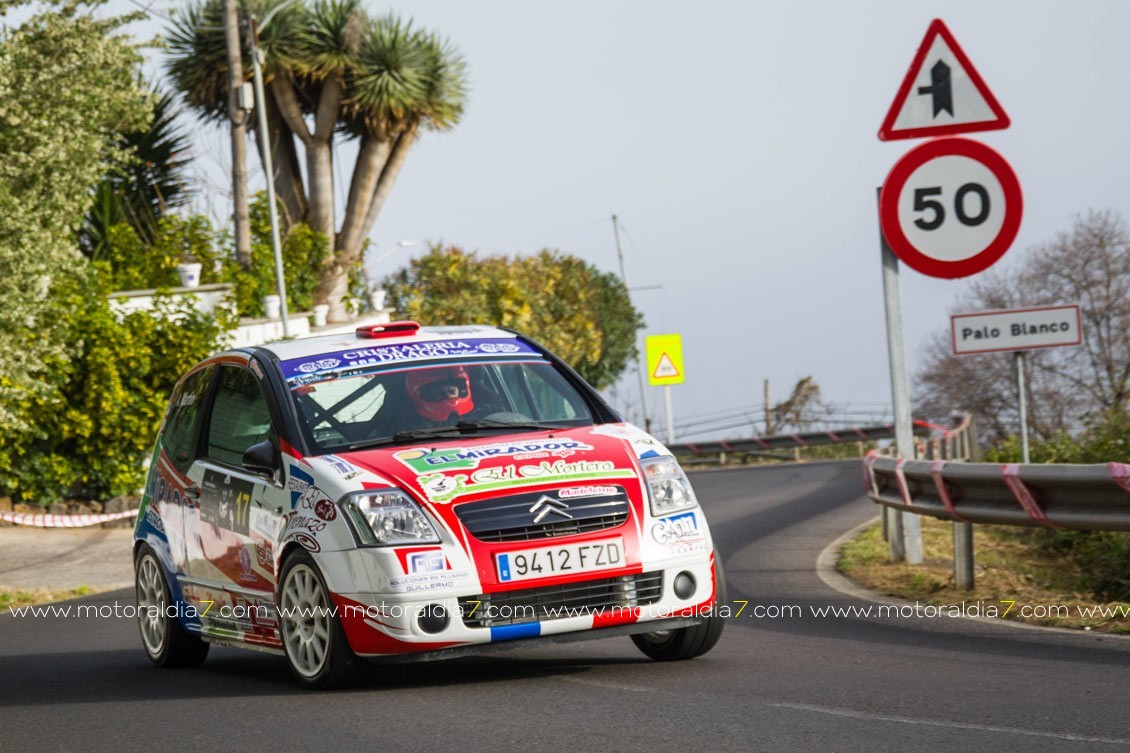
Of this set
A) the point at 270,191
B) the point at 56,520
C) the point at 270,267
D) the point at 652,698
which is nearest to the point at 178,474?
the point at 652,698

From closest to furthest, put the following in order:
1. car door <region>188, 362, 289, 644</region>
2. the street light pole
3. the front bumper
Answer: the front bumper
car door <region>188, 362, 289, 644</region>
the street light pole

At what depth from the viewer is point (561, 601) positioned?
24.4ft

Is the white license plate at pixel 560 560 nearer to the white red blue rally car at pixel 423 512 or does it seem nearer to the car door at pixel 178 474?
the white red blue rally car at pixel 423 512

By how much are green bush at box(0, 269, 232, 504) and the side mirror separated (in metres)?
16.1

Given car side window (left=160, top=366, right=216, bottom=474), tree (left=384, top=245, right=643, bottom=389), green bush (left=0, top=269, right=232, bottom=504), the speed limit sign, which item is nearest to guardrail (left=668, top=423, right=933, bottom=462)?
tree (left=384, top=245, right=643, bottom=389)

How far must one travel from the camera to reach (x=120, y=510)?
24578mm

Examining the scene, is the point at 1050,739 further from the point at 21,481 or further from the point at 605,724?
the point at 21,481

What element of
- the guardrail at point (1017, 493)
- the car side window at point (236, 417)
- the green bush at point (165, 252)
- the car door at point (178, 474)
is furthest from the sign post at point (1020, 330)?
the green bush at point (165, 252)

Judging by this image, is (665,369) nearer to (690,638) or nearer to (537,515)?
(690,638)

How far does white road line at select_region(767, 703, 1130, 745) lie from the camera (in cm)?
574

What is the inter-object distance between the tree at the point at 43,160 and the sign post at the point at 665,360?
18964 millimetres

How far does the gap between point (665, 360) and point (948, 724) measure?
112 feet

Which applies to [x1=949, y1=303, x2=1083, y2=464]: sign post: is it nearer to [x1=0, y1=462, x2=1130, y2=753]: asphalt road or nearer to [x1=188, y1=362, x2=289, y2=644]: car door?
[x1=0, y1=462, x2=1130, y2=753]: asphalt road

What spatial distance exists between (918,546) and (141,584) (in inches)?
230
